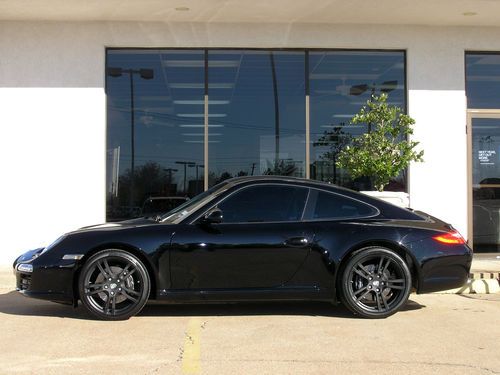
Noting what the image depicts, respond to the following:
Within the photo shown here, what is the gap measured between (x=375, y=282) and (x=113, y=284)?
2692 mm

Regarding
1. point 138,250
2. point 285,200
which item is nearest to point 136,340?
point 138,250

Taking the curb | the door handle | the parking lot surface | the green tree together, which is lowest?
the parking lot surface

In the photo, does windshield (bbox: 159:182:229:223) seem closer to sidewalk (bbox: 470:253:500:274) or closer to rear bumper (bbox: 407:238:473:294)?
rear bumper (bbox: 407:238:473:294)

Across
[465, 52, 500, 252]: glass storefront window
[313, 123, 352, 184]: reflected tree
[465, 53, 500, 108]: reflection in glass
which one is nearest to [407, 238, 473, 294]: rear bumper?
[313, 123, 352, 184]: reflected tree

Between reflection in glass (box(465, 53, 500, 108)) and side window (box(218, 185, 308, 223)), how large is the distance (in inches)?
232

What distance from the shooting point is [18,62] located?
10.2 m

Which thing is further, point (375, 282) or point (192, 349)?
point (375, 282)

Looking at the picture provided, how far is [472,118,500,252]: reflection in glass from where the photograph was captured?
10.7m

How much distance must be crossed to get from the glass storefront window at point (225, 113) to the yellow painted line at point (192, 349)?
472cm

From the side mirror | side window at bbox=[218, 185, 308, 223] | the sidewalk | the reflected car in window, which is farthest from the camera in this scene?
the reflected car in window

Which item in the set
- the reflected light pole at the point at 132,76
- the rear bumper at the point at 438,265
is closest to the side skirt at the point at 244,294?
the rear bumper at the point at 438,265

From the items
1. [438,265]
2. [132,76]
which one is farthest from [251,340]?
[132,76]

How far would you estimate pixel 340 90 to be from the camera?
35.4ft

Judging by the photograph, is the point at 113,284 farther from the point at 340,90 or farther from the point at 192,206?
the point at 340,90
